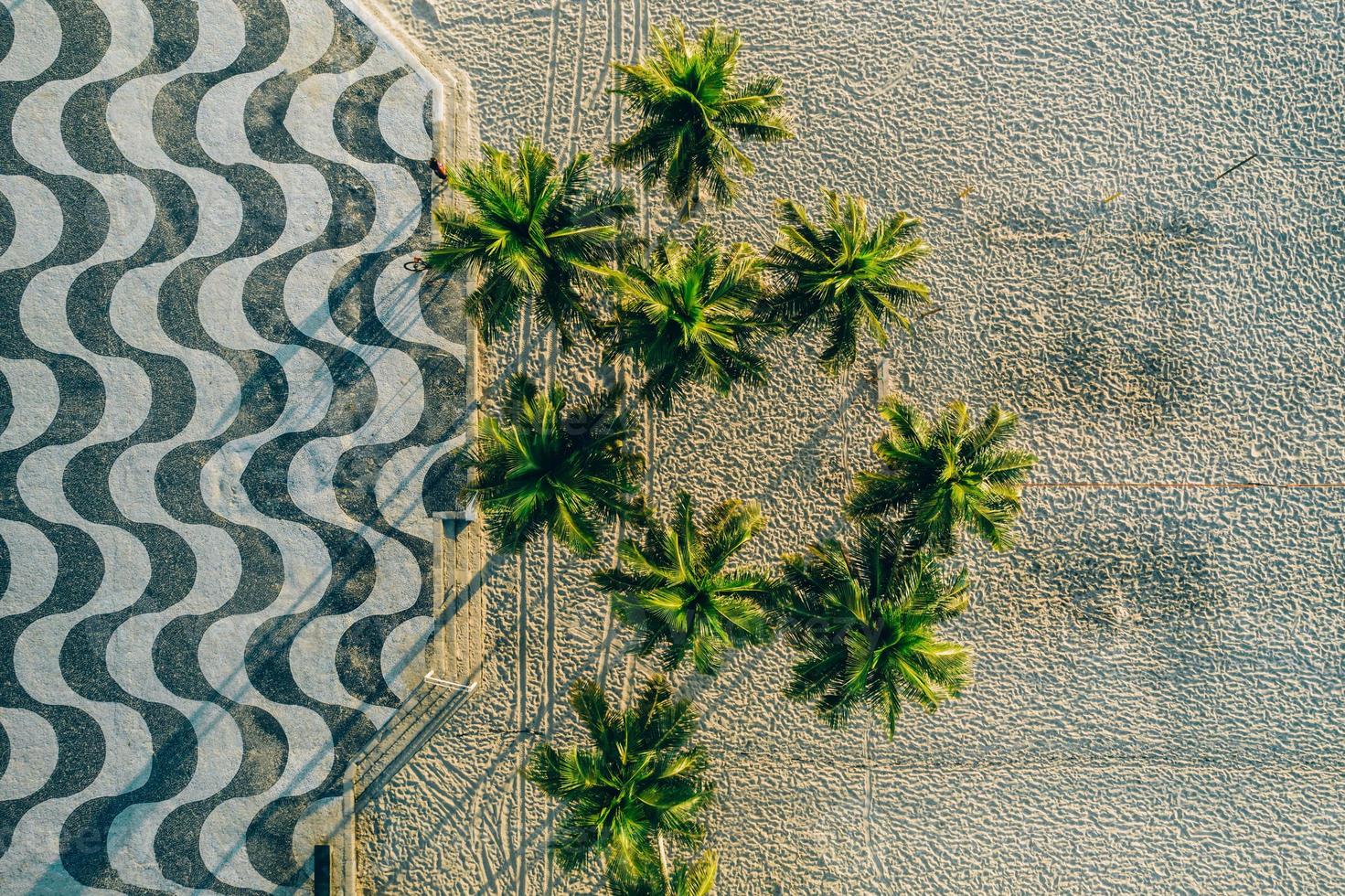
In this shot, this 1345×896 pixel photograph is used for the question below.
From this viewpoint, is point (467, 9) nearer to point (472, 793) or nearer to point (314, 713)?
point (314, 713)

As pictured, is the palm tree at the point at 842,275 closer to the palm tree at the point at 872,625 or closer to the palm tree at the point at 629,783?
the palm tree at the point at 872,625

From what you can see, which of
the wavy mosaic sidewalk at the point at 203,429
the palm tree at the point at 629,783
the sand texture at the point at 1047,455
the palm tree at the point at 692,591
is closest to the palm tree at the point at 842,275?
the palm tree at the point at 692,591

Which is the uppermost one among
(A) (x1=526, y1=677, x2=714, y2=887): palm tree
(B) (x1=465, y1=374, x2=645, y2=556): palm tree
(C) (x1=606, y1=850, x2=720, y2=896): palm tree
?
(B) (x1=465, y1=374, x2=645, y2=556): palm tree

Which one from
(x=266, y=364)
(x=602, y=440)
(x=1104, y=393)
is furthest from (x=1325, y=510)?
(x=266, y=364)

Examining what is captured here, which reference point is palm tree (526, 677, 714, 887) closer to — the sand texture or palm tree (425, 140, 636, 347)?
the sand texture

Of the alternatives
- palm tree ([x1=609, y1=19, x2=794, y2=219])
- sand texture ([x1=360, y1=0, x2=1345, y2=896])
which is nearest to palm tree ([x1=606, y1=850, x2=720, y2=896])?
sand texture ([x1=360, y1=0, x2=1345, y2=896])
